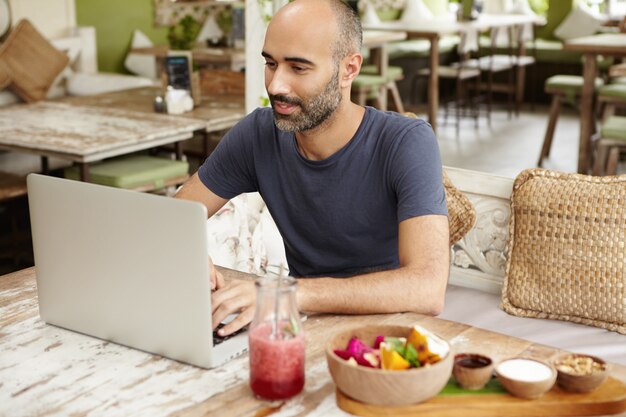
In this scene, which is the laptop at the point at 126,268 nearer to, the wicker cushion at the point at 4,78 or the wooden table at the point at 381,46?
the wicker cushion at the point at 4,78

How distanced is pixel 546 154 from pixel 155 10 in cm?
402

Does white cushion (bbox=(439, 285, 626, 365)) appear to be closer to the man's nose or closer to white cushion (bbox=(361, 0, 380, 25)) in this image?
the man's nose

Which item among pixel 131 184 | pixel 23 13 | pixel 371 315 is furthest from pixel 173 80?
pixel 371 315

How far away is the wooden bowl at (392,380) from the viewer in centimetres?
120

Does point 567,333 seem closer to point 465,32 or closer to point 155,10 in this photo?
point 465,32

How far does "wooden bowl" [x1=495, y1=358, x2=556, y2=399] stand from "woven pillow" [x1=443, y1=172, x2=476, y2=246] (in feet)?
4.12

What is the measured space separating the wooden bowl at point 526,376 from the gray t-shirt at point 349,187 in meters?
0.57

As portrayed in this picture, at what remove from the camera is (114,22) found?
782 cm

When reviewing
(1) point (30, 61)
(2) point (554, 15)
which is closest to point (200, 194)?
(1) point (30, 61)

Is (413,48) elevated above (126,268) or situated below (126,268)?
below

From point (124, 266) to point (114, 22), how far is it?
22.4 ft

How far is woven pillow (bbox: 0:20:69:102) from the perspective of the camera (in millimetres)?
5777

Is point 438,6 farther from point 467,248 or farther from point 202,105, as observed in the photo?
point 467,248

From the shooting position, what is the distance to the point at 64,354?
58.2 inches
